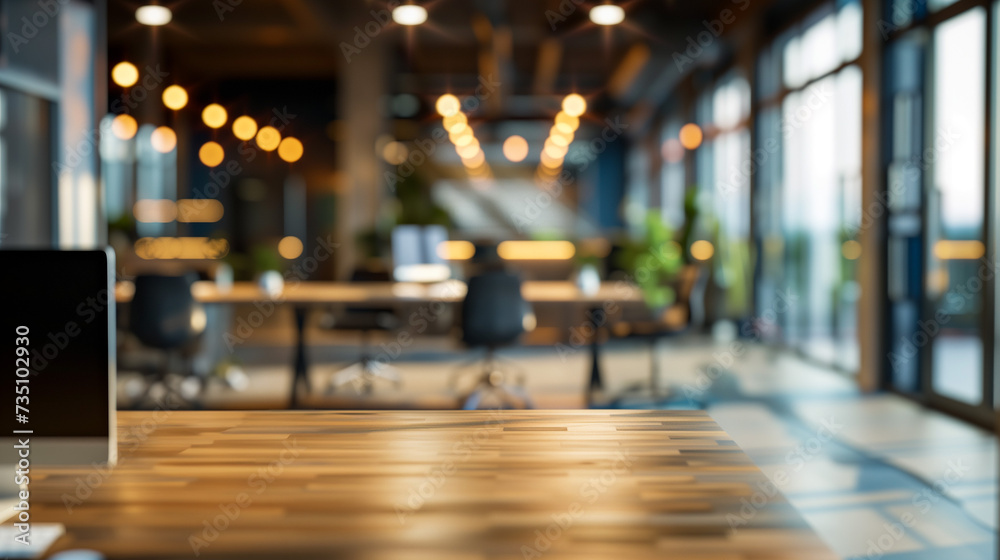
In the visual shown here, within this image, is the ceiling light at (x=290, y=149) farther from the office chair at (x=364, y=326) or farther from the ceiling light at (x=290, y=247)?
the office chair at (x=364, y=326)

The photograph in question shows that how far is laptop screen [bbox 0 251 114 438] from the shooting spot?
1.30 metres

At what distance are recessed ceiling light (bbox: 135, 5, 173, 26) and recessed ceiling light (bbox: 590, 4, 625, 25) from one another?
287cm

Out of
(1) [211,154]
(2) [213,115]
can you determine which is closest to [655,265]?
(2) [213,115]

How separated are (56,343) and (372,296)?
4.02 meters

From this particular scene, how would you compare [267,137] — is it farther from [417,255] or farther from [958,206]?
[958,206]

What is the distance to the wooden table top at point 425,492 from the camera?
1049mm

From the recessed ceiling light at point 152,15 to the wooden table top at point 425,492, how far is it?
4524 millimetres

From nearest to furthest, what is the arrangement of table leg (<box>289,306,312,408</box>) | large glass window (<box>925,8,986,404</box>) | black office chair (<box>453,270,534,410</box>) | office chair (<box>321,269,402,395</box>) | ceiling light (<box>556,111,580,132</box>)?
black office chair (<box>453,270,534,410</box>) → large glass window (<box>925,8,986,404</box>) → table leg (<box>289,306,312,408</box>) → office chair (<box>321,269,402,395</box>) → ceiling light (<box>556,111,580,132</box>)

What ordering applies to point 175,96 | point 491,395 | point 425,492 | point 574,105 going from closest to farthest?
point 425,492 < point 491,395 < point 175,96 < point 574,105

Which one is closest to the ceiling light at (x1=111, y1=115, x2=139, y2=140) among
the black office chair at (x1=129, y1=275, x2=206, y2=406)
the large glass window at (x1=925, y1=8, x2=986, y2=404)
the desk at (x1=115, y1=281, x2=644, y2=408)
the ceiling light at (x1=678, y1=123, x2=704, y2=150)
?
the desk at (x1=115, y1=281, x2=644, y2=408)

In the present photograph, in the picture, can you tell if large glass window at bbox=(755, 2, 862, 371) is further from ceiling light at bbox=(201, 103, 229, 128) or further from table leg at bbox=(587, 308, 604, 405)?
ceiling light at bbox=(201, 103, 229, 128)

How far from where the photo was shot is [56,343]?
131cm

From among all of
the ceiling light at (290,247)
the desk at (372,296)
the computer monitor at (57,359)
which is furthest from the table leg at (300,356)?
the ceiling light at (290,247)

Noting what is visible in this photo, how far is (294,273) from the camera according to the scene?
13.1 m
